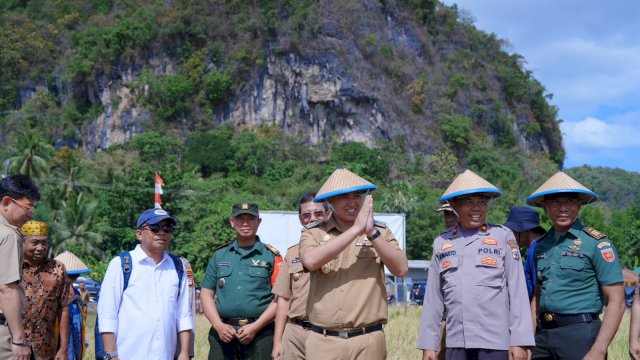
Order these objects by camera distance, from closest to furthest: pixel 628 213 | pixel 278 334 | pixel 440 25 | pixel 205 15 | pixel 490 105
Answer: pixel 278 334, pixel 628 213, pixel 205 15, pixel 490 105, pixel 440 25

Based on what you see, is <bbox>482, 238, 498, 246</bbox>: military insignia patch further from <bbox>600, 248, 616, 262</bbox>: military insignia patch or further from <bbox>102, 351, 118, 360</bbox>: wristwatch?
<bbox>102, 351, 118, 360</bbox>: wristwatch

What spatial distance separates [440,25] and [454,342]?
271ft

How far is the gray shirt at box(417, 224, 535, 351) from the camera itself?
159 inches

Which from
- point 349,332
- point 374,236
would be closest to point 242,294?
point 349,332

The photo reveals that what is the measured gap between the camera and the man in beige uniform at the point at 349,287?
417 centimetres

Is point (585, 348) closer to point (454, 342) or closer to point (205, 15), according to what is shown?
point (454, 342)

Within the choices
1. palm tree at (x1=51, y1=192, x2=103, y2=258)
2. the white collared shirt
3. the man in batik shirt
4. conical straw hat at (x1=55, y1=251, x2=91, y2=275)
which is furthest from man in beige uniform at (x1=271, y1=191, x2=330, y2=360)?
palm tree at (x1=51, y1=192, x2=103, y2=258)

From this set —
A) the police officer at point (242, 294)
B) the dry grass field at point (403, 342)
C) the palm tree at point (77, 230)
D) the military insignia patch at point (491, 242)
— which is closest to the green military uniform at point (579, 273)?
the military insignia patch at point (491, 242)

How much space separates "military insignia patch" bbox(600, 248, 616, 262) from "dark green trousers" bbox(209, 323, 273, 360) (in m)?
2.50

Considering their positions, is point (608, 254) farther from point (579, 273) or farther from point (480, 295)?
point (480, 295)

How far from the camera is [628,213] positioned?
44.1 meters

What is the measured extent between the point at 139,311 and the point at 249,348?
1141 mm

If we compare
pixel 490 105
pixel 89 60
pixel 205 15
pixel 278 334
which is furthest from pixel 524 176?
pixel 278 334

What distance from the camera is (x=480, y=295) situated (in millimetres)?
4078
